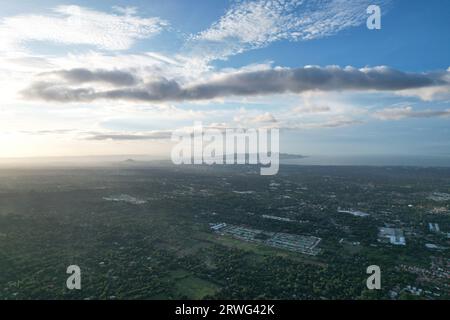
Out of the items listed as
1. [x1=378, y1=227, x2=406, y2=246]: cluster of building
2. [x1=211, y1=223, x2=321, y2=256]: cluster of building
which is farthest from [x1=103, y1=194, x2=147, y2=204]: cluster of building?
[x1=378, y1=227, x2=406, y2=246]: cluster of building

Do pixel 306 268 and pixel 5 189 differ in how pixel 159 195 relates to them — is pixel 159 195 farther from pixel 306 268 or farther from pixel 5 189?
pixel 306 268

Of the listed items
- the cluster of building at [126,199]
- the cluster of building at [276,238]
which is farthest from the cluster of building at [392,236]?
the cluster of building at [126,199]

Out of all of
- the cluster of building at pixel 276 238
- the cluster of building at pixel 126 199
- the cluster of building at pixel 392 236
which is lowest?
the cluster of building at pixel 392 236

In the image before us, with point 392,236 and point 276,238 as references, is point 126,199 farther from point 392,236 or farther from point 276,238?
point 392,236

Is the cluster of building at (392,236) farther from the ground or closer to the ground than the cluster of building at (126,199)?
closer to the ground

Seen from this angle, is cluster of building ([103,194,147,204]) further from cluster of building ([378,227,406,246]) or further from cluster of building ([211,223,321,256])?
cluster of building ([378,227,406,246])

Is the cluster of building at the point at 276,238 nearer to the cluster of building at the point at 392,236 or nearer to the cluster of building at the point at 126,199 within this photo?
the cluster of building at the point at 392,236

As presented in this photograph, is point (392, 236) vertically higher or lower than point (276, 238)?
lower

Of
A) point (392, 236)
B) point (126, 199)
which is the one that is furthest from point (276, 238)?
point (126, 199)
